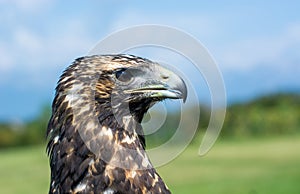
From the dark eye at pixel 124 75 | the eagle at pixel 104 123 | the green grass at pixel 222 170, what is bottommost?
the eagle at pixel 104 123

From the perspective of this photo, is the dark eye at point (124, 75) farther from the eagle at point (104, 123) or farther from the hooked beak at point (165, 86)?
the hooked beak at point (165, 86)

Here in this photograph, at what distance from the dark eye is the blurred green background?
13.8 m

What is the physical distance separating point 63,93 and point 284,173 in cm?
1978

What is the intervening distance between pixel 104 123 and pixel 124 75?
422 mm

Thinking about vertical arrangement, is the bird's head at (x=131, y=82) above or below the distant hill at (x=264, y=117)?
below

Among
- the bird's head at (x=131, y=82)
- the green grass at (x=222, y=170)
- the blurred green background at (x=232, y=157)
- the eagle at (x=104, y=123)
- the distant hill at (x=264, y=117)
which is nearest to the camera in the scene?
the eagle at (x=104, y=123)

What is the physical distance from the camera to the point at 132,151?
5902 mm

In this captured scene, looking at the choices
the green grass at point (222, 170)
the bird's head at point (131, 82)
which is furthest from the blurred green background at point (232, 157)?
the bird's head at point (131, 82)

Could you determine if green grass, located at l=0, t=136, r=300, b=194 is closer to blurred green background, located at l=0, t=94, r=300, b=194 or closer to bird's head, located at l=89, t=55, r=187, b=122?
blurred green background, located at l=0, t=94, r=300, b=194

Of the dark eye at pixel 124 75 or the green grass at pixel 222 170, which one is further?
the green grass at pixel 222 170

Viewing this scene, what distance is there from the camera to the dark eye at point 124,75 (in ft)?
19.7

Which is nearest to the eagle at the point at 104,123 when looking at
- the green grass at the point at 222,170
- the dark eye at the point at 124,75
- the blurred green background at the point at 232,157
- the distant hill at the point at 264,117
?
the dark eye at the point at 124,75

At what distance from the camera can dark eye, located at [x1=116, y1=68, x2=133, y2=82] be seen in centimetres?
600

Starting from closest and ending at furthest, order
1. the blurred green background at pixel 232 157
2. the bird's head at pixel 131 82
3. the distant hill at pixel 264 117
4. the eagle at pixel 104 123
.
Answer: the eagle at pixel 104 123
the bird's head at pixel 131 82
the blurred green background at pixel 232 157
the distant hill at pixel 264 117
